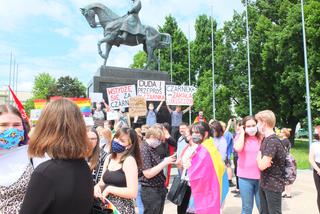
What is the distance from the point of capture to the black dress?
1719 mm

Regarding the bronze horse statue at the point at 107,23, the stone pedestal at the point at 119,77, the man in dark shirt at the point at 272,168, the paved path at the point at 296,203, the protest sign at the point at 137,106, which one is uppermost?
the bronze horse statue at the point at 107,23

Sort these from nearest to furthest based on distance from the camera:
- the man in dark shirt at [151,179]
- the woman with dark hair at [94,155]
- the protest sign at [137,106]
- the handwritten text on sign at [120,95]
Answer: the woman with dark hair at [94,155], the man in dark shirt at [151,179], the protest sign at [137,106], the handwritten text on sign at [120,95]

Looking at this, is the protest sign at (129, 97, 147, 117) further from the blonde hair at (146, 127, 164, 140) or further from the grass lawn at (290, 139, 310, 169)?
the grass lawn at (290, 139, 310, 169)

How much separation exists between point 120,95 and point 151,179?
24.1 ft

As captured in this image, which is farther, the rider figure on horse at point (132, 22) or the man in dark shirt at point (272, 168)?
the rider figure on horse at point (132, 22)

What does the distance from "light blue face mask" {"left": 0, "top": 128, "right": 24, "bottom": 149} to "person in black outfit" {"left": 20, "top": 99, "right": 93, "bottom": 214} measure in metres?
0.56

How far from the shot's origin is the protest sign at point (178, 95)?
13.4 meters

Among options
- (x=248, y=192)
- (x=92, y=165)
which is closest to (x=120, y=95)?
(x=248, y=192)

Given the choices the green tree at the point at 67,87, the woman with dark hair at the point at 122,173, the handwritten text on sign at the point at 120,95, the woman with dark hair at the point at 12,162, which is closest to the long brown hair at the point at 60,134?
the woman with dark hair at the point at 12,162

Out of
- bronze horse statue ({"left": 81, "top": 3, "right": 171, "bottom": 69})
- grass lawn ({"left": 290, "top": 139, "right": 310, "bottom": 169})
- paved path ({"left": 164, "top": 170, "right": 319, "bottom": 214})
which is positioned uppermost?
bronze horse statue ({"left": 81, "top": 3, "right": 171, "bottom": 69})

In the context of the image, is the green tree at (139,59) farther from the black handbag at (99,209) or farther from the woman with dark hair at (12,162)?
the black handbag at (99,209)

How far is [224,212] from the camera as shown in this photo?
265 inches

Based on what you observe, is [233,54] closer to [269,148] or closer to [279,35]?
[279,35]

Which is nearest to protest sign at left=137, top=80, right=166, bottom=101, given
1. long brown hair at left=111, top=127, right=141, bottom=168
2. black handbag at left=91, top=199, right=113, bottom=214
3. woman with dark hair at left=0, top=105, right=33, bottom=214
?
long brown hair at left=111, top=127, right=141, bottom=168
